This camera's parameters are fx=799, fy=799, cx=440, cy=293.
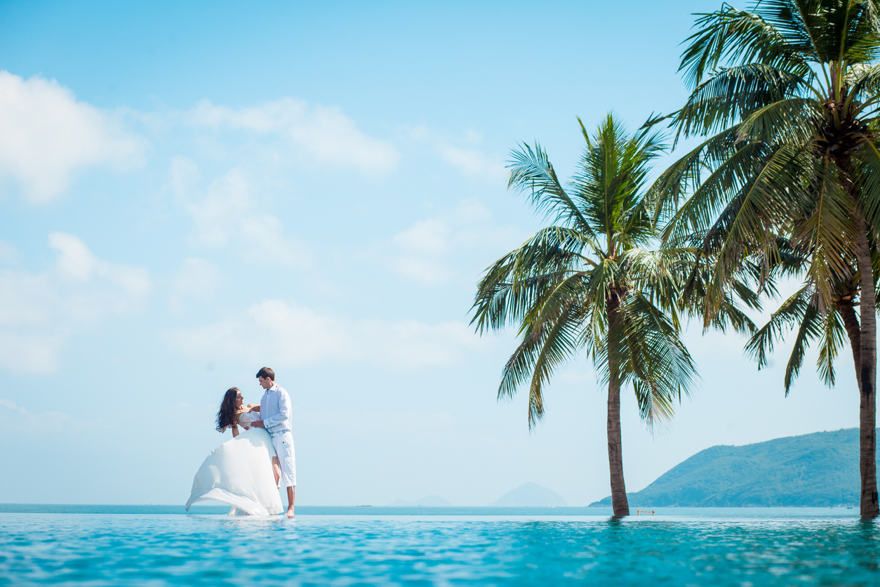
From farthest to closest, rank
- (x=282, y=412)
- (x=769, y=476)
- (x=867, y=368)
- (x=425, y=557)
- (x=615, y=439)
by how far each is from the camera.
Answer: (x=769, y=476)
(x=615, y=439)
(x=867, y=368)
(x=282, y=412)
(x=425, y=557)

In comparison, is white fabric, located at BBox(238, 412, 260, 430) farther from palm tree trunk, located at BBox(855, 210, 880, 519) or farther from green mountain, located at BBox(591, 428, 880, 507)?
green mountain, located at BBox(591, 428, 880, 507)

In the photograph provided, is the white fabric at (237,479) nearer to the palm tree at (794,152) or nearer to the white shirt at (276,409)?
the white shirt at (276,409)

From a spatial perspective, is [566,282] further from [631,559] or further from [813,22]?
[631,559]

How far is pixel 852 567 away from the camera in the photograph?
18.5 ft

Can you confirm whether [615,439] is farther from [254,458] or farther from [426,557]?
[426,557]

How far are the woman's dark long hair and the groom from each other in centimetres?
36

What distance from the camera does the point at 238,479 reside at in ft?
38.2

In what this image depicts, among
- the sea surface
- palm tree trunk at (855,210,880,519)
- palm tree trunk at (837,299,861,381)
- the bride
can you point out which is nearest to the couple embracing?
the bride

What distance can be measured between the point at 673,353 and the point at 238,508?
29.3ft

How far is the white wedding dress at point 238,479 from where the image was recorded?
11.6m

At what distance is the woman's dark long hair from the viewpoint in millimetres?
12055

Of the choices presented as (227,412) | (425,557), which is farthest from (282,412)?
(425,557)

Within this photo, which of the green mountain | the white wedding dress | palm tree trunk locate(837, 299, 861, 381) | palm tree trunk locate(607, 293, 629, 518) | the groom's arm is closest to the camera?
the white wedding dress

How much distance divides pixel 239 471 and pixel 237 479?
4.6 inches
